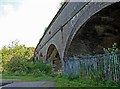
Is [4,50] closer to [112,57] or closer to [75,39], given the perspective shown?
[75,39]

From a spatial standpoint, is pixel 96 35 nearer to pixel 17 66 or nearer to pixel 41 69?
pixel 41 69

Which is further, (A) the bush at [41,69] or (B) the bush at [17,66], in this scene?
(B) the bush at [17,66]

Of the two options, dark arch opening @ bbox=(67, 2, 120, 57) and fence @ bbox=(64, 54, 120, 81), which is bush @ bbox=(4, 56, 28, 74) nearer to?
dark arch opening @ bbox=(67, 2, 120, 57)

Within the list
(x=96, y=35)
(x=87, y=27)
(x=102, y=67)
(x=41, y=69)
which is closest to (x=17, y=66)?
(x=41, y=69)

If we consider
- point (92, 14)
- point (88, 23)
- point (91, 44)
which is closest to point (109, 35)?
point (91, 44)

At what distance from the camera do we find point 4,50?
208 feet

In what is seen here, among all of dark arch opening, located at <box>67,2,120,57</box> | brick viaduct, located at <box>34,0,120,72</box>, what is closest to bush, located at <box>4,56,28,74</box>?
brick viaduct, located at <box>34,0,120,72</box>

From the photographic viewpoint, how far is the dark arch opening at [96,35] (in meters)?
16.9

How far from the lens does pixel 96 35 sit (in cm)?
1923

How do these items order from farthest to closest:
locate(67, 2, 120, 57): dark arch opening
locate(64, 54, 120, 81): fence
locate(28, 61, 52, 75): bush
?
1. locate(28, 61, 52, 75): bush
2. locate(67, 2, 120, 57): dark arch opening
3. locate(64, 54, 120, 81): fence

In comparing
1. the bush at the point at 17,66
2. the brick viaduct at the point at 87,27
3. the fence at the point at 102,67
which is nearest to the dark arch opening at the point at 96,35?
the brick viaduct at the point at 87,27

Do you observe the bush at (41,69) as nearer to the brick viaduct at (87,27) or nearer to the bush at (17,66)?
the bush at (17,66)

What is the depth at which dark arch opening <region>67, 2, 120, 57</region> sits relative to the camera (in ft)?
55.4

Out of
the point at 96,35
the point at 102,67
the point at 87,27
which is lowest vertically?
the point at 102,67
